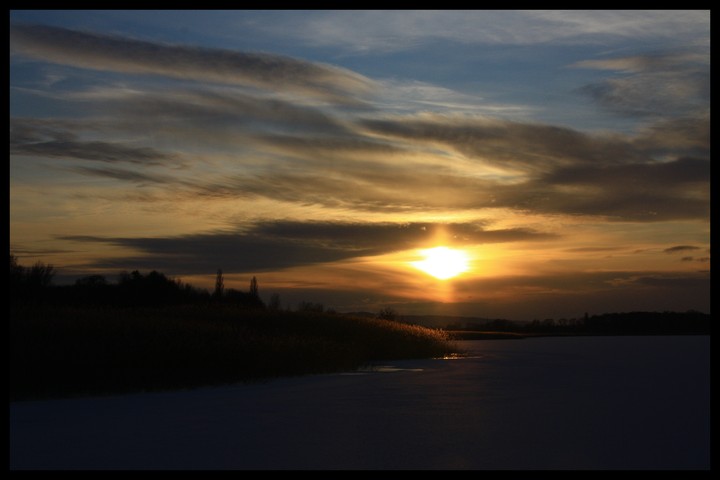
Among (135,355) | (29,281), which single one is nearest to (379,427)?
(135,355)

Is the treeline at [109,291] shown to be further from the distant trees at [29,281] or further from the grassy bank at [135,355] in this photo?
the grassy bank at [135,355]

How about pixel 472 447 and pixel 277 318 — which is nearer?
pixel 472 447

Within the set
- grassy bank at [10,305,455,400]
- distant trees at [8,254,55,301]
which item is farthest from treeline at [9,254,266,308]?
grassy bank at [10,305,455,400]

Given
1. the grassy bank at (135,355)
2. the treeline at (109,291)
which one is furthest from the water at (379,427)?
the treeline at (109,291)

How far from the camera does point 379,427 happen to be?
9.18 meters

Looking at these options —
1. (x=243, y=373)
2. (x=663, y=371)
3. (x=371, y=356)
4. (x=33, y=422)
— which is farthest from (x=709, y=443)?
(x=371, y=356)

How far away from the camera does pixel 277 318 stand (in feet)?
84.6

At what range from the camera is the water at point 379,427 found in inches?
290

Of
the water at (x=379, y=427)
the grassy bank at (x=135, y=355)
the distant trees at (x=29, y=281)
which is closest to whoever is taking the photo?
the water at (x=379, y=427)

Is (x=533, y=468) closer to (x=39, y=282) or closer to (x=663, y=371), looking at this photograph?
(x=663, y=371)

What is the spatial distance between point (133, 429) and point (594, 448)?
4.95 meters

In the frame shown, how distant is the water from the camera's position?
24.2 feet

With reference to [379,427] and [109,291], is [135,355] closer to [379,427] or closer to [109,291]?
[379,427]

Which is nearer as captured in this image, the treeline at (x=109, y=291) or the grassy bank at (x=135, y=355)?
the grassy bank at (x=135, y=355)
